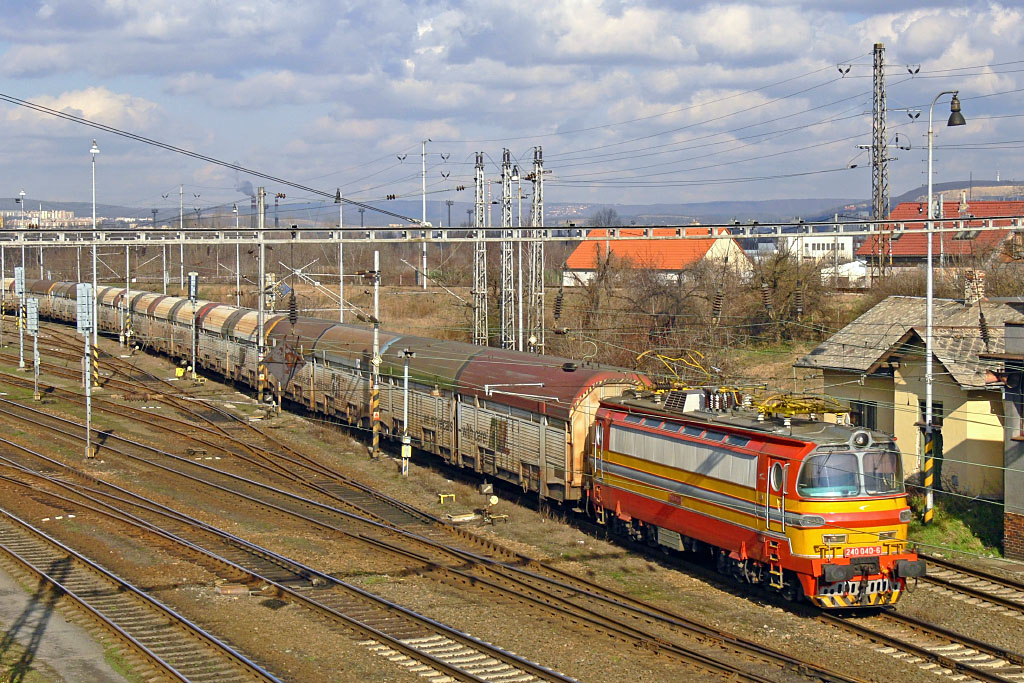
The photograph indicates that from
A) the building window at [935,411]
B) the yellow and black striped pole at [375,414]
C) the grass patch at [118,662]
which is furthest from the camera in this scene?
the yellow and black striped pole at [375,414]

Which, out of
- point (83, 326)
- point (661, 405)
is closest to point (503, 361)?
point (661, 405)

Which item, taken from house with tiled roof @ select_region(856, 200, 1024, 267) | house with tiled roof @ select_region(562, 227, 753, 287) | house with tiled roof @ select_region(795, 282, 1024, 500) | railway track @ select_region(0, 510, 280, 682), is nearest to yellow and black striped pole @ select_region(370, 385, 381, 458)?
railway track @ select_region(0, 510, 280, 682)

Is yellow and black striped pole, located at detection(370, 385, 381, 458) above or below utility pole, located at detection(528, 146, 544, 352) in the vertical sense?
below

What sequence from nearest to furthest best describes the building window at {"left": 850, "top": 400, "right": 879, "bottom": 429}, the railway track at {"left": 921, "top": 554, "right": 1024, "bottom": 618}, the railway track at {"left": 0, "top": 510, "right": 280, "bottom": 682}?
the railway track at {"left": 0, "top": 510, "right": 280, "bottom": 682}
the railway track at {"left": 921, "top": 554, "right": 1024, "bottom": 618}
the building window at {"left": 850, "top": 400, "right": 879, "bottom": 429}

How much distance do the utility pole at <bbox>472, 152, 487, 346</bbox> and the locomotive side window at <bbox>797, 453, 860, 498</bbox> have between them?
24329mm

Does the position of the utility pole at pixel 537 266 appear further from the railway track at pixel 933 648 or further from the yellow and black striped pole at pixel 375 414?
the railway track at pixel 933 648

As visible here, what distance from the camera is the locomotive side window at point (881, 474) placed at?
15344 mm

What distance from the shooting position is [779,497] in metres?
15.4

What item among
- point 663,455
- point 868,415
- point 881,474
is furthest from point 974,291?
point 881,474

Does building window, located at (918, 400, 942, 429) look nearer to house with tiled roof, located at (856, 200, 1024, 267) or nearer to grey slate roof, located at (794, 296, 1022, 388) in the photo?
grey slate roof, located at (794, 296, 1022, 388)

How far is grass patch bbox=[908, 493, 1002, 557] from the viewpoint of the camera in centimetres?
2103

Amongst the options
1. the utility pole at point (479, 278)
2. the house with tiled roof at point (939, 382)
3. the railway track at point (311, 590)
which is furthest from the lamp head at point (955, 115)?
the utility pole at point (479, 278)

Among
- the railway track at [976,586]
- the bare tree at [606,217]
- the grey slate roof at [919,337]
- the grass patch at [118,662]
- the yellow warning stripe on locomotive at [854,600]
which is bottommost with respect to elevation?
the railway track at [976,586]

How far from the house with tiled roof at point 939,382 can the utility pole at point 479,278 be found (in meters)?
14.9
